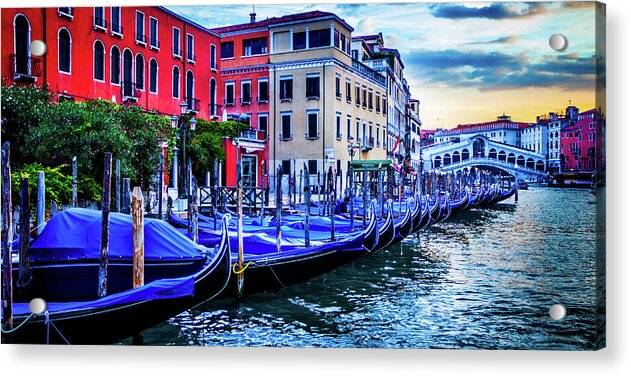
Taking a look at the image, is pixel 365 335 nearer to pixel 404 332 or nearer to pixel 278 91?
pixel 404 332

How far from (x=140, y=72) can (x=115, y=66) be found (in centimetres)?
13

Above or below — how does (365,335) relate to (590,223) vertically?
below

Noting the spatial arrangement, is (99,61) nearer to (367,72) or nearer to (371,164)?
(367,72)

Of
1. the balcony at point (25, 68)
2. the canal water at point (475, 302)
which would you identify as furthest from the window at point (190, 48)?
the canal water at point (475, 302)

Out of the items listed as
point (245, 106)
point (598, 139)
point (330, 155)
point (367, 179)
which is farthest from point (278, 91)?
point (598, 139)

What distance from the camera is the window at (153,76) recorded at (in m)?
3.78

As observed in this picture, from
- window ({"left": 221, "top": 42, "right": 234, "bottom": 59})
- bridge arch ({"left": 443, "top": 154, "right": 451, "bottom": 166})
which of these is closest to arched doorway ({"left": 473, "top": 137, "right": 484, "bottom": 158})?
bridge arch ({"left": 443, "top": 154, "right": 451, "bottom": 166})

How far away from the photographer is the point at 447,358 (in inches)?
127

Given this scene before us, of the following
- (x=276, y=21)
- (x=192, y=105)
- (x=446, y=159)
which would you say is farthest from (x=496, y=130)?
(x=192, y=105)

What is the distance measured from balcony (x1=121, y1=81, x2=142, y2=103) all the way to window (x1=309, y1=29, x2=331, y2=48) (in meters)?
0.94

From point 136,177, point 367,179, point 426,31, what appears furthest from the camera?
point 367,179

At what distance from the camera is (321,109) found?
3.89 metres

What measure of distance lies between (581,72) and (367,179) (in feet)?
4.53

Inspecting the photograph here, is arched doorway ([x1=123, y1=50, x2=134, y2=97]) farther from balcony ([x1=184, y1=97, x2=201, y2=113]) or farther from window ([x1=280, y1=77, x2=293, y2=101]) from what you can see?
window ([x1=280, y1=77, x2=293, y2=101])
